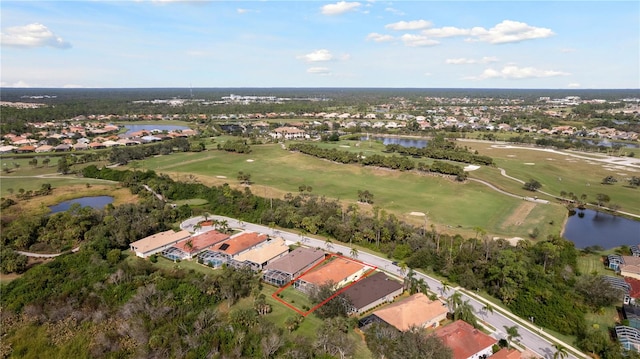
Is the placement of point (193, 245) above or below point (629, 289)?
above

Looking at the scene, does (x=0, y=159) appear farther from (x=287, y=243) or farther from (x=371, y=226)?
(x=371, y=226)

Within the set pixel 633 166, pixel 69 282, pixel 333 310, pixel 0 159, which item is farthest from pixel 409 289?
pixel 0 159

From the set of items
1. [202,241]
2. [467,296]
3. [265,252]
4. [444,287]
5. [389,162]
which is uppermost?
[389,162]

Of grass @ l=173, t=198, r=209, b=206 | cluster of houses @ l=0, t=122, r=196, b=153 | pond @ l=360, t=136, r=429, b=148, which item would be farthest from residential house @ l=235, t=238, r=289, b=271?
cluster of houses @ l=0, t=122, r=196, b=153

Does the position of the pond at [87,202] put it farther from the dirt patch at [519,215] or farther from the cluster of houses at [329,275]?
the dirt patch at [519,215]

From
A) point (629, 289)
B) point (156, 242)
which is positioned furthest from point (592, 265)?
point (156, 242)

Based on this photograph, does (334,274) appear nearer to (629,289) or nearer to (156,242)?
(156,242)
